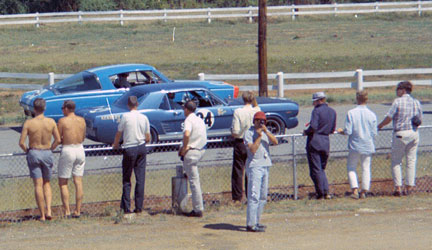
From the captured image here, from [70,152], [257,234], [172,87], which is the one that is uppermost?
[172,87]

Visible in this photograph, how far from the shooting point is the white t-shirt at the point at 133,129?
30.8 feet

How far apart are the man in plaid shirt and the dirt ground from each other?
25.7 inches

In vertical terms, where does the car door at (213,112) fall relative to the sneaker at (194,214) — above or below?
above

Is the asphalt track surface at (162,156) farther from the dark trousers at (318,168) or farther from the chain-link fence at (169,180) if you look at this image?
the dark trousers at (318,168)

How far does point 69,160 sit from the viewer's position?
9.23 meters

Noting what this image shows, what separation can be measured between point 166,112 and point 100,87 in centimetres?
287

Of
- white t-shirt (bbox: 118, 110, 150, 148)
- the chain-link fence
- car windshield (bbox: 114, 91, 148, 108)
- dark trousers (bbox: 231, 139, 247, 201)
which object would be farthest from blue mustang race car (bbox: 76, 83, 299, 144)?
white t-shirt (bbox: 118, 110, 150, 148)

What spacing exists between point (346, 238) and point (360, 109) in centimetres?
241

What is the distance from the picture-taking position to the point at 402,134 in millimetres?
10375

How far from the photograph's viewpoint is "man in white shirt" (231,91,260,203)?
972 cm

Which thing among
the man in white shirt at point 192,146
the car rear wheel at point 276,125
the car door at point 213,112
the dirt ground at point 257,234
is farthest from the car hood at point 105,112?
the man in white shirt at point 192,146

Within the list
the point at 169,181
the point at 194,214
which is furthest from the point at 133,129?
the point at 169,181

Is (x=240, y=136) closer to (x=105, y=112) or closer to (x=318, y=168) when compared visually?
(x=318, y=168)

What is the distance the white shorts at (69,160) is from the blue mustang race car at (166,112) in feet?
14.7
